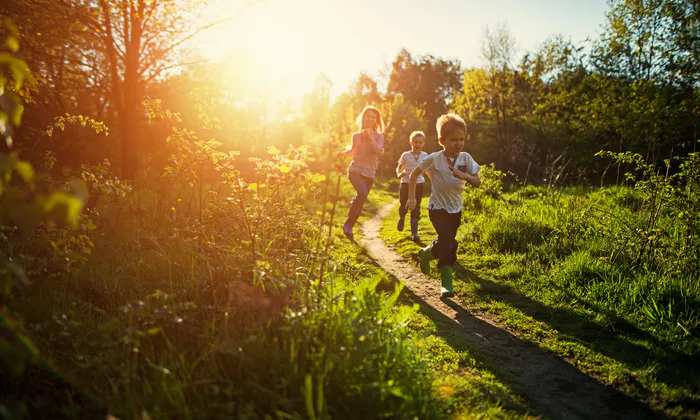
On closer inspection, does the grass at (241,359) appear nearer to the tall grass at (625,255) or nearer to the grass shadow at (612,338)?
the grass shadow at (612,338)

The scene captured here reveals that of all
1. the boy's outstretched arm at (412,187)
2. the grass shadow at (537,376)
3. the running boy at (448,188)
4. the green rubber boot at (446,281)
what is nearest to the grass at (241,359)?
the grass shadow at (537,376)

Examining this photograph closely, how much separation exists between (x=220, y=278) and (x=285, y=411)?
151 cm

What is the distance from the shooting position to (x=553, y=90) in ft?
86.1

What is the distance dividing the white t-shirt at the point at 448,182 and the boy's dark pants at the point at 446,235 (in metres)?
0.08

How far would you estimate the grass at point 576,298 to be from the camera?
271 centimetres

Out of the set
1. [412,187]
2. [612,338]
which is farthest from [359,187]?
[612,338]

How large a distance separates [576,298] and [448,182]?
1.93m

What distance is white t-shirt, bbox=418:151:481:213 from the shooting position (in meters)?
4.71

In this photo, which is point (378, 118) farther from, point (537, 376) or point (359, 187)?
point (537, 376)

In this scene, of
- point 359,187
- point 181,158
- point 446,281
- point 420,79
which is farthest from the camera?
point 420,79

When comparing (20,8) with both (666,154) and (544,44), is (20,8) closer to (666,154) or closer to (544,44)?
(666,154)

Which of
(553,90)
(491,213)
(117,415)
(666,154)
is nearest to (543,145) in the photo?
(553,90)

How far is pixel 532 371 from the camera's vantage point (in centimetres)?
289

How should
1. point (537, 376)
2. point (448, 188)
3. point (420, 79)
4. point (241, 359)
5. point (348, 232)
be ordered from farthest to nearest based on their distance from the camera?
point (420, 79)
point (348, 232)
point (448, 188)
point (537, 376)
point (241, 359)
